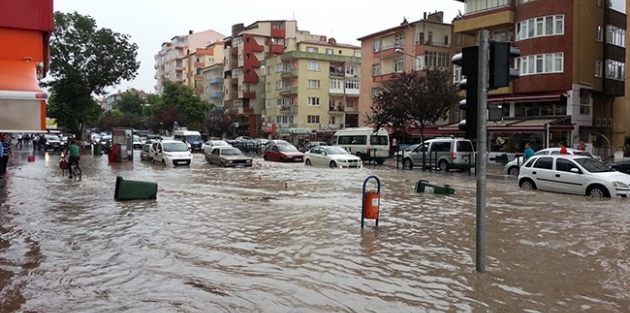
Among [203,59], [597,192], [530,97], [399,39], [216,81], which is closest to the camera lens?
[597,192]

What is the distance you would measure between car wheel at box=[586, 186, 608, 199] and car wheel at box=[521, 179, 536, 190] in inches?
97.1

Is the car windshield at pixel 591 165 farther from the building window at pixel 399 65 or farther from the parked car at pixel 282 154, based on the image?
the building window at pixel 399 65

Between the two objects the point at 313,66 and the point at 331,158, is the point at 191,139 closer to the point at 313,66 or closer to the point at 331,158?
the point at 313,66

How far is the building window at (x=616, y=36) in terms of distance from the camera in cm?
3872

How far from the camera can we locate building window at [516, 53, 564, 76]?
36.1 m

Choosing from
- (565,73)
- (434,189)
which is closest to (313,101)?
(565,73)

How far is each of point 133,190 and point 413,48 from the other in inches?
1620

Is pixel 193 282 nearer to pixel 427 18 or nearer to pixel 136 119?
pixel 427 18

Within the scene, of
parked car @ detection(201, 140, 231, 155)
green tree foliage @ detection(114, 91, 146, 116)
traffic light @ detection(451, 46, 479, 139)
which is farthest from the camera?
green tree foliage @ detection(114, 91, 146, 116)

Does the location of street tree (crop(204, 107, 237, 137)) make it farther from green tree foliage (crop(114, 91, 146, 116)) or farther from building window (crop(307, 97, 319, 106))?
green tree foliage (crop(114, 91, 146, 116))

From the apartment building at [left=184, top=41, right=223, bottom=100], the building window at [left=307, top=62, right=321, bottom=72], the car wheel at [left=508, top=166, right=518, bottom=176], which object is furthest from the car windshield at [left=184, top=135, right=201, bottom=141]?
the apartment building at [left=184, top=41, right=223, bottom=100]

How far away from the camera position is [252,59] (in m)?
83.9

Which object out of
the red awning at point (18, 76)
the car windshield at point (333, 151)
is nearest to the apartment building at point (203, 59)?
the car windshield at point (333, 151)

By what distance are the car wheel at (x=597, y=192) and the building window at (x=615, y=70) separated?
84.6 feet
